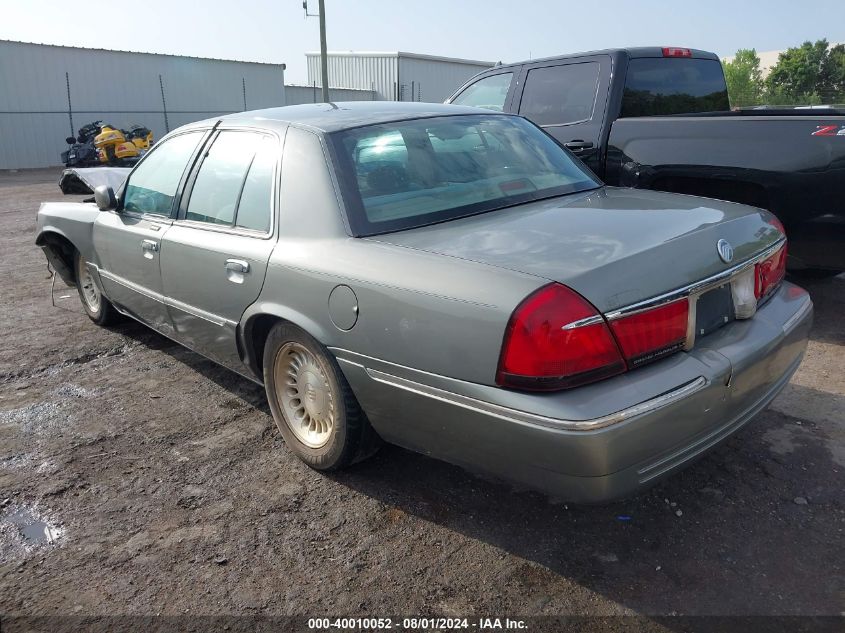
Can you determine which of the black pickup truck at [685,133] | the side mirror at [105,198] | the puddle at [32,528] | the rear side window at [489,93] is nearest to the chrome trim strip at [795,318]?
the black pickup truck at [685,133]

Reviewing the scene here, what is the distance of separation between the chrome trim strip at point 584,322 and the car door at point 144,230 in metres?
2.58

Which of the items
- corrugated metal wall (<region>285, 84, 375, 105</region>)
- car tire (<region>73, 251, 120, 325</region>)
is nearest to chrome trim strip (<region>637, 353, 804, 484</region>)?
car tire (<region>73, 251, 120, 325</region>)

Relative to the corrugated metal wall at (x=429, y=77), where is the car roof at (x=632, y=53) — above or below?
below

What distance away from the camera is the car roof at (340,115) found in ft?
10.6

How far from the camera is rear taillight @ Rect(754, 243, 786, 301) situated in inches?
109

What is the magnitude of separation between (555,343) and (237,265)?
168 centimetres

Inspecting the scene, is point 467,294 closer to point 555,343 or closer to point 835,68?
point 555,343

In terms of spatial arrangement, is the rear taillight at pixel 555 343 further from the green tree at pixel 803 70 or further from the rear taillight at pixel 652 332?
the green tree at pixel 803 70

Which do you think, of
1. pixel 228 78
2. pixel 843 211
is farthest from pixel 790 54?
pixel 843 211

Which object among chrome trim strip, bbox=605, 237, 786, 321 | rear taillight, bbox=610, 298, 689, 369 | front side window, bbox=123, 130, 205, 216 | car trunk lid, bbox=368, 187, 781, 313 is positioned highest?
front side window, bbox=123, 130, 205, 216

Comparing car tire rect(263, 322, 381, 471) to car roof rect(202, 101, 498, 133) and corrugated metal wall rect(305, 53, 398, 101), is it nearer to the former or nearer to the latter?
car roof rect(202, 101, 498, 133)

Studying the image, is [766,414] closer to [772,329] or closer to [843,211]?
[772,329]

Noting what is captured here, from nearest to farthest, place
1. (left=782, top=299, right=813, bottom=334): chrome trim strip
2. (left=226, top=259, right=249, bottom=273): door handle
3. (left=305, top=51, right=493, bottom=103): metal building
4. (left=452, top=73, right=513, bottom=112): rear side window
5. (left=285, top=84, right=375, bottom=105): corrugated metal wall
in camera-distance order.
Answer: (left=782, top=299, right=813, bottom=334): chrome trim strip
(left=226, top=259, right=249, bottom=273): door handle
(left=452, top=73, right=513, bottom=112): rear side window
(left=285, top=84, right=375, bottom=105): corrugated metal wall
(left=305, top=51, right=493, bottom=103): metal building

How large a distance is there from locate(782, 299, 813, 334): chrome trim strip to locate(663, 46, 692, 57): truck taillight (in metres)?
3.67
